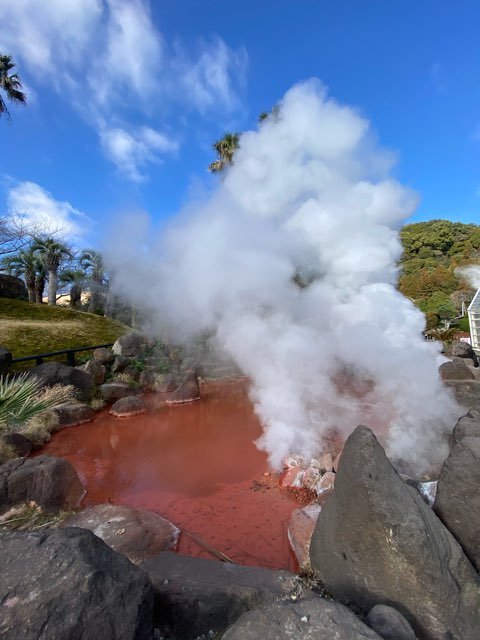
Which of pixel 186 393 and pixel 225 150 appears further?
pixel 225 150

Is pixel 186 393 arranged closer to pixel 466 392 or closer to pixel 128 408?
pixel 128 408

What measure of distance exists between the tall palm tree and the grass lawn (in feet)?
33.3

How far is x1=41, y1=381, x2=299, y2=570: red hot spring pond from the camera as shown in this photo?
15.5ft

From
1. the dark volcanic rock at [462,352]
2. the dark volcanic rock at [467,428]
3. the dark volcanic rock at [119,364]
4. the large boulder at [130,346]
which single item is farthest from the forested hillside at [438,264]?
the dark volcanic rock at [467,428]

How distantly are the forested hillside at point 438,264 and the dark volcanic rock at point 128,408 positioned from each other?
83.9ft

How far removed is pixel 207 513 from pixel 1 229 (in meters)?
18.7

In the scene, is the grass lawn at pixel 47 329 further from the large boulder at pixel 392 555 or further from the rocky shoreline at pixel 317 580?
the large boulder at pixel 392 555

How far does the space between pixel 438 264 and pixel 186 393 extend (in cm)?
4310

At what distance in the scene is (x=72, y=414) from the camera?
34.2 feet

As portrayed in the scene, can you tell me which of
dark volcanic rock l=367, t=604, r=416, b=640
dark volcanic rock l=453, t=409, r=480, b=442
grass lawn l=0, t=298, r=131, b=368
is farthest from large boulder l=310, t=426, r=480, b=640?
grass lawn l=0, t=298, r=131, b=368

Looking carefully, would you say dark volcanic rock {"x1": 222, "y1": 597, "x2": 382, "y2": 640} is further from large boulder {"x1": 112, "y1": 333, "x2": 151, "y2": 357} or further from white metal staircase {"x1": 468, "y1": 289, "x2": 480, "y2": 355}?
white metal staircase {"x1": 468, "y1": 289, "x2": 480, "y2": 355}

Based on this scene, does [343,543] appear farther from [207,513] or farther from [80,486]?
[80,486]

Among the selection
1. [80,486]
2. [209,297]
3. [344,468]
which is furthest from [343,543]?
[209,297]

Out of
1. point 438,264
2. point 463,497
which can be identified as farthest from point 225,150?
point 438,264
